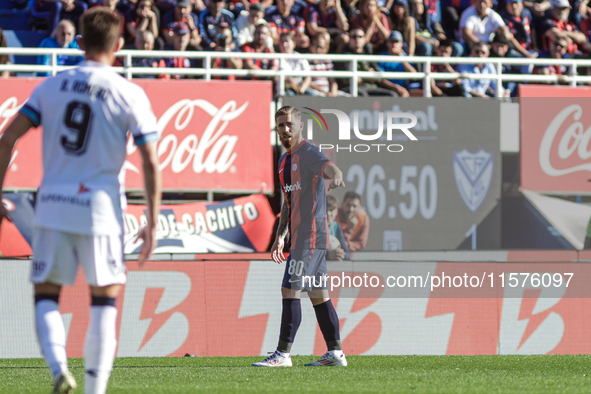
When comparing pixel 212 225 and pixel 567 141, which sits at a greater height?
pixel 567 141

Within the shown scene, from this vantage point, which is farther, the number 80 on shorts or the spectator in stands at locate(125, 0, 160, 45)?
the spectator in stands at locate(125, 0, 160, 45)

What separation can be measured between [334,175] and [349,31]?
24.5ft

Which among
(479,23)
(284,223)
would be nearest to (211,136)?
(284,223)

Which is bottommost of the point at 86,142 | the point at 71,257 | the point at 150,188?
the point at 71,257

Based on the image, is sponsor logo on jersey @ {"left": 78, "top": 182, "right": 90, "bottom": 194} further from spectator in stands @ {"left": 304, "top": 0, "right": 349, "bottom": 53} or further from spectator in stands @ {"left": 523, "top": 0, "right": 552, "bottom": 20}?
spectator in stands @ {"left": 523, "top": 0, "right": 552, "bottom": 20}

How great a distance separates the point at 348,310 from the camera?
9.42 metres

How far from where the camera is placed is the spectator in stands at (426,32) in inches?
531

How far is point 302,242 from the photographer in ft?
22.8

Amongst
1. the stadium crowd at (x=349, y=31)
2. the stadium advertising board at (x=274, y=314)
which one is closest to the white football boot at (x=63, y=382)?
the stadium advertising board at (x=274, y=314)

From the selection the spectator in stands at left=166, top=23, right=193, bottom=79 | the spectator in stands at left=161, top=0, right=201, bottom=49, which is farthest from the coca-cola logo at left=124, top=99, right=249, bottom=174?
the spectator in stands at left=161, top=0, right=201, bottom=49

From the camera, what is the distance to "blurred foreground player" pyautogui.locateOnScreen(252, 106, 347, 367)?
6914mm

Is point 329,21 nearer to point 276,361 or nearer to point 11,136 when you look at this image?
point 276,361

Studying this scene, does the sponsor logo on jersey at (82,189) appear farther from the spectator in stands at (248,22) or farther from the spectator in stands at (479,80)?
the spectator in stands at (479,80)

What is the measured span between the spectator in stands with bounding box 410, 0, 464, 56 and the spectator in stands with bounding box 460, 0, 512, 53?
299 mm
